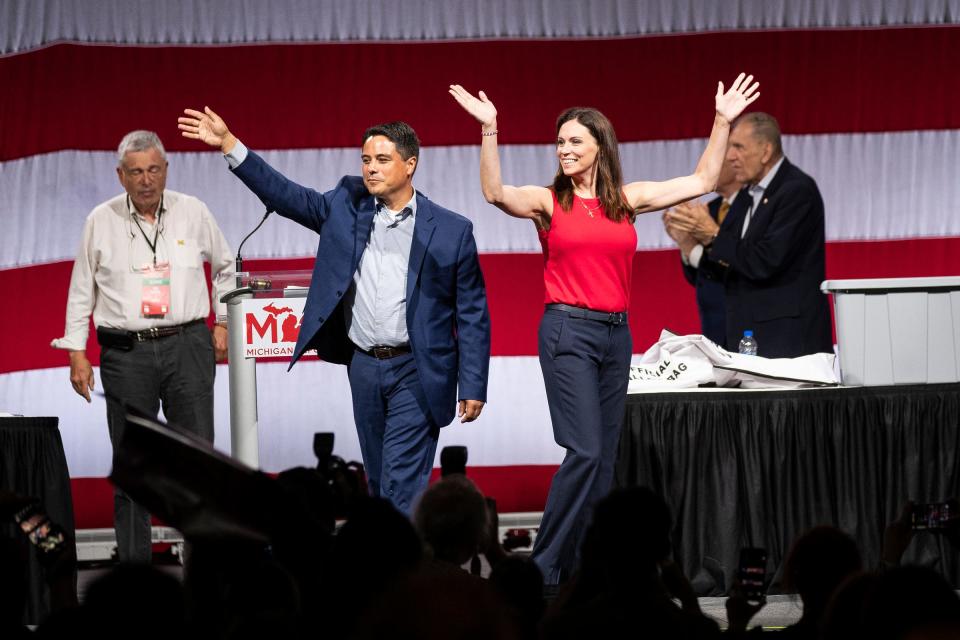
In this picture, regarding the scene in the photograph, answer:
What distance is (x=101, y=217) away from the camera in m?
5.59

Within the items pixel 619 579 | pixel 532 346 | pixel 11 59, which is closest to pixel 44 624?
pixel 619 579

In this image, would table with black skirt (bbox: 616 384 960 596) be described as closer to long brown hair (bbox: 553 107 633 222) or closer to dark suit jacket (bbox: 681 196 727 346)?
long brown hair (bbox: 553 107 633 222)

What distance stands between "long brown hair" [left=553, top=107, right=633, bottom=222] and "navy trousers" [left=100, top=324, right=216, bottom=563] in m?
1.88

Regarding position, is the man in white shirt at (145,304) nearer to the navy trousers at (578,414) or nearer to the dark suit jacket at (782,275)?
the navy trousers at (578,414)

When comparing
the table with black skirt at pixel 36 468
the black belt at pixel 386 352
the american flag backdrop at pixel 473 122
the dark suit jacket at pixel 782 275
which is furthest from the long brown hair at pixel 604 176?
the american flag backdrop at pixel 473 122

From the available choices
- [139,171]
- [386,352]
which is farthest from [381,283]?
[139,171]

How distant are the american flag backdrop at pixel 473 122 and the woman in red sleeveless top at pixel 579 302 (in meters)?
2.33

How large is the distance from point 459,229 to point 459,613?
9.13 ft

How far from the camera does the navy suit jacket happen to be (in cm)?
438

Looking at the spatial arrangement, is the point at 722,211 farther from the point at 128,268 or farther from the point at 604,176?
the point at 128,268

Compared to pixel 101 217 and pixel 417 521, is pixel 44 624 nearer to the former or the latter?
pixel 417 521

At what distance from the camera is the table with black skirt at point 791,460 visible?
16.2 ft

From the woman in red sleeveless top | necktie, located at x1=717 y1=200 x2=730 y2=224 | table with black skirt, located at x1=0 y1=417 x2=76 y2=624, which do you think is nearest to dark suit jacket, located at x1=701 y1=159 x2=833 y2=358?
necktie, located at x1=717 y1=200 x2=730 y2=224

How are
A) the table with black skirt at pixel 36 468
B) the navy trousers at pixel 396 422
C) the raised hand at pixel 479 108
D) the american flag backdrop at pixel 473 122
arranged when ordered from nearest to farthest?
the raised hand at pixel 479 108
the navy trousers at pixel 396 422
the table with black skirt at pixel 36 468
the american flag backdrop at pixel 473 122
